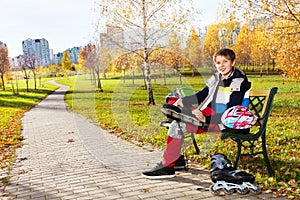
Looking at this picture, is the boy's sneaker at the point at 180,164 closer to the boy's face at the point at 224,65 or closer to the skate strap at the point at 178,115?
the skate strap at the point at 178,115

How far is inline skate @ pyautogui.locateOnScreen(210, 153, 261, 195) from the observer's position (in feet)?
11.5

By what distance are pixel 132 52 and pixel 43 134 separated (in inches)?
262

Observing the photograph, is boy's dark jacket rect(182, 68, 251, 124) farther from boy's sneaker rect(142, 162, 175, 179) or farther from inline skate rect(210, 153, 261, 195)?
boy's sneaker rect(142, 162, 175, 179)

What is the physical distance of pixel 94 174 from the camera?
4629 mm

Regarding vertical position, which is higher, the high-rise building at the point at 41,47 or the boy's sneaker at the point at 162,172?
the high-rise building at the point at 41,47

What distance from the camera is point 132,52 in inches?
556

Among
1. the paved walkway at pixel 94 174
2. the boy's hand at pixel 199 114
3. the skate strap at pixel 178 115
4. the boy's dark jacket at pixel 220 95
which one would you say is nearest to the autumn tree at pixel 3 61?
the paved walkway at pixel 94 174

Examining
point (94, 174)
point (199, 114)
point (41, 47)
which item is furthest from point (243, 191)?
point (41, 47)

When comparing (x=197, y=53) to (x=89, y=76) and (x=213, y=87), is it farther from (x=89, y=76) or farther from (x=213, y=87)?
(x=213, y=87)

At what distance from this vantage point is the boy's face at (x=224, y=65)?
397 cm

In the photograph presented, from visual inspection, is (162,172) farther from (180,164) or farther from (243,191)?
(243,191)

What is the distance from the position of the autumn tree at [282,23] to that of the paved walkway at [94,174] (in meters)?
5.55

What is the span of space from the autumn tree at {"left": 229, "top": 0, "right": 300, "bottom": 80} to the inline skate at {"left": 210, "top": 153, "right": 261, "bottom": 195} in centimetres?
648

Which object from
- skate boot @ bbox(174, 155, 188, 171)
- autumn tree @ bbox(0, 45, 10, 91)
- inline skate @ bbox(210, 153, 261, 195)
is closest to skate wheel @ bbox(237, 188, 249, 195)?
inline skate @ bbox(210, 153, 261, 195)
